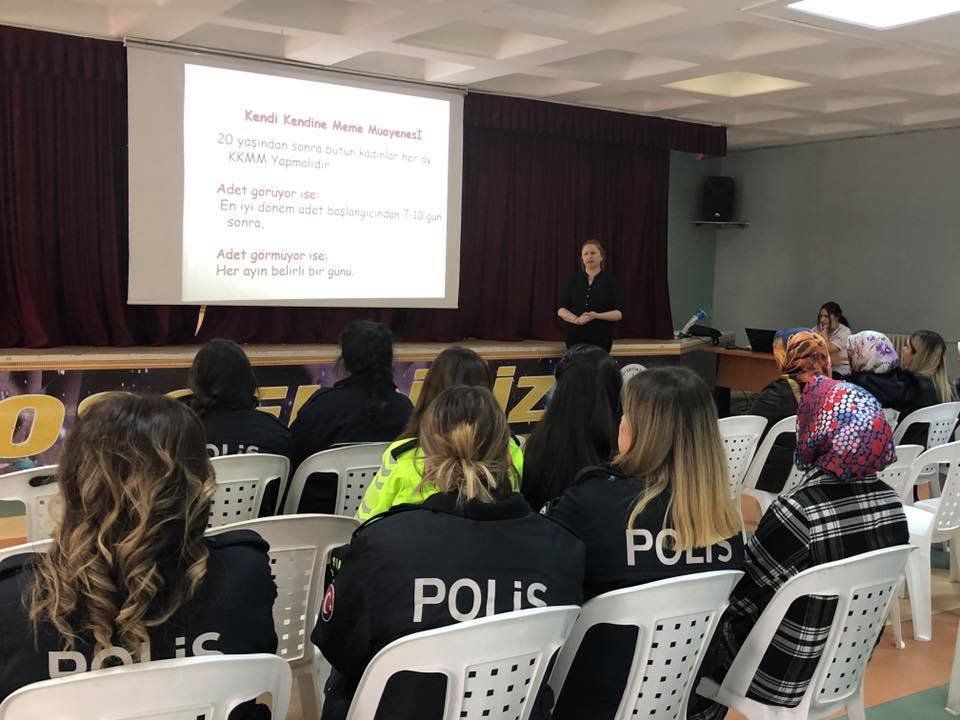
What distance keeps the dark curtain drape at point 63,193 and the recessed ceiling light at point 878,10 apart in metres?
3.88

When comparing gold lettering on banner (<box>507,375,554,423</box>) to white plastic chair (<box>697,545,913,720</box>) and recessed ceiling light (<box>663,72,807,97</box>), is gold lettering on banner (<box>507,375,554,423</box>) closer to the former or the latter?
recessed ceiling light (<box>663,72,807,97</box>)

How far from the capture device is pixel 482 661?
1388mm

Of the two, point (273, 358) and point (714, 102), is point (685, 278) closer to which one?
point (714, 102)

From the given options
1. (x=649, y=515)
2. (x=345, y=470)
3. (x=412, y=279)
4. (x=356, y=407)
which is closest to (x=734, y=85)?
(x=412, y=279)

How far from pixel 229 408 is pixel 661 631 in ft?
5.23

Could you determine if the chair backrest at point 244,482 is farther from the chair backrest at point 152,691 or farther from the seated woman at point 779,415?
the seated woman at point 779,415

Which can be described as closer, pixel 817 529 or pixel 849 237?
pixel 817 529

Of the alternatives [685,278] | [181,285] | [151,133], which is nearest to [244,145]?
[151,133]

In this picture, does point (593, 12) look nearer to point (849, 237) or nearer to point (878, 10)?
point (878, 10)

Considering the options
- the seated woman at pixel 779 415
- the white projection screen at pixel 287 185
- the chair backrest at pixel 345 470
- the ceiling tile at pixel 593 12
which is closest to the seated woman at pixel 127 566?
the chair backrest at pixel 345 470

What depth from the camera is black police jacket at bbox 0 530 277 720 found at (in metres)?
1.21

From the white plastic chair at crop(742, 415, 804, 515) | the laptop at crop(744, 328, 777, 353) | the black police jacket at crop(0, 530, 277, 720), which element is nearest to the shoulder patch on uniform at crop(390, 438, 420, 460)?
the black police jacket at crop(0, 530, 277, 720)

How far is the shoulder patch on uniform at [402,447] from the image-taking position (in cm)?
214

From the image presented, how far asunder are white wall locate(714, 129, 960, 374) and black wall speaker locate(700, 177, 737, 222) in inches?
9.2
